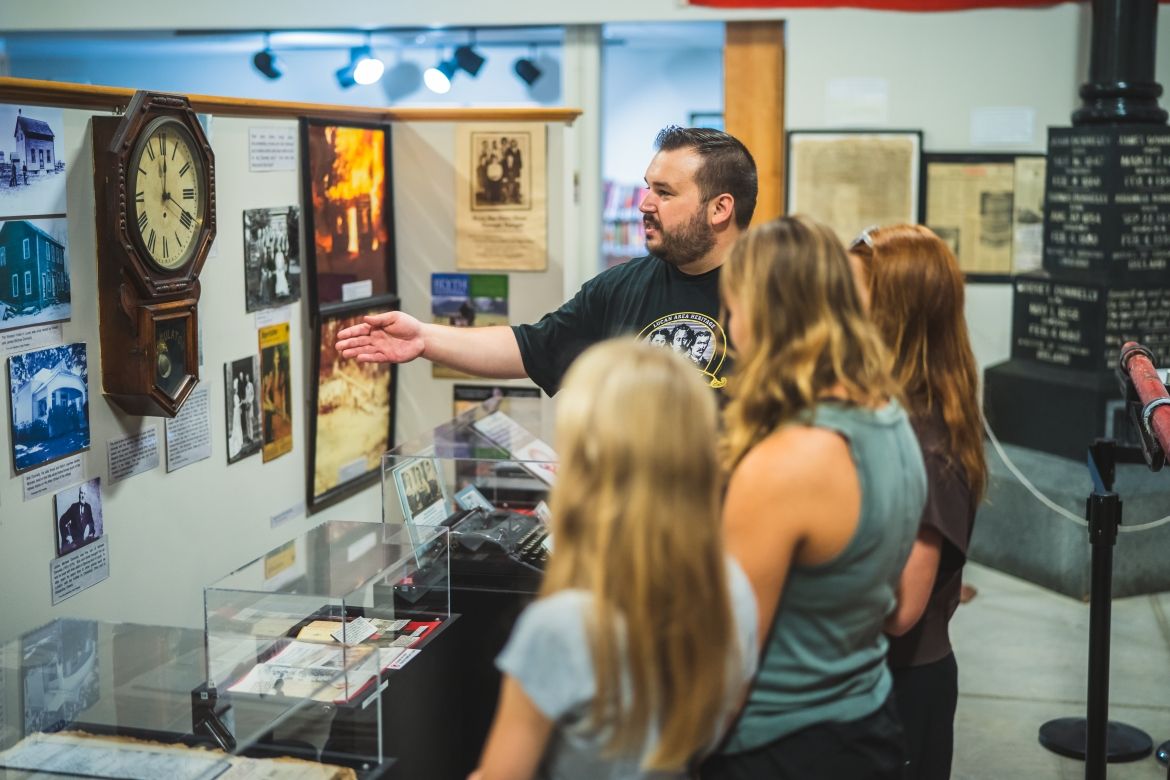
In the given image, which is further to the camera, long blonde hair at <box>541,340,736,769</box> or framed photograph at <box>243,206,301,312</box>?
framed photograph at <box>243,206,301,312</box>

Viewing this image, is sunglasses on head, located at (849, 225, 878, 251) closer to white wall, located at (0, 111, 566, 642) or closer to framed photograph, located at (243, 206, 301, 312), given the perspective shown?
white wall, located at (0, 111, 566, 642)

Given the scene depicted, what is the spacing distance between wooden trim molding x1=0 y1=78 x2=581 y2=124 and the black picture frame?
3.17m

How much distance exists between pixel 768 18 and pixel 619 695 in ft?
19.3

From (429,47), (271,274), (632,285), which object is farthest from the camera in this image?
(429,47)

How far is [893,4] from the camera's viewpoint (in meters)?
6.50

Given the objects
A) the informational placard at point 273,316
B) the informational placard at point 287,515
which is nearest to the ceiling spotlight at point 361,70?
the informational placard at point 273,316

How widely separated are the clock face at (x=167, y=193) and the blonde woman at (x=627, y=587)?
158 centimetres

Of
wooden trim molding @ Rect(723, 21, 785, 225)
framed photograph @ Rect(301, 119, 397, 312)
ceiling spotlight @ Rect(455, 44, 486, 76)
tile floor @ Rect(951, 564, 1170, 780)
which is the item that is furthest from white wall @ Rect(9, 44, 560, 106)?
tile floor @ Rect(951, 564, 1170, 780)

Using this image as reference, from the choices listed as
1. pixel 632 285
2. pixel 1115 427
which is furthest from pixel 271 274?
pixel 1115 427

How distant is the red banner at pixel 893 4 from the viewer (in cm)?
642

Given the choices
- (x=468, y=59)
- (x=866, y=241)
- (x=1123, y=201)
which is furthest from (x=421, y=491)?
(x=468, y=59)

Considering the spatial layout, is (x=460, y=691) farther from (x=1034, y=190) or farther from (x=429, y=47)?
(x=429, y=47)

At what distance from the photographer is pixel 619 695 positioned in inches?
50.8

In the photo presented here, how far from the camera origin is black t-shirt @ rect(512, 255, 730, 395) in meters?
2.74
